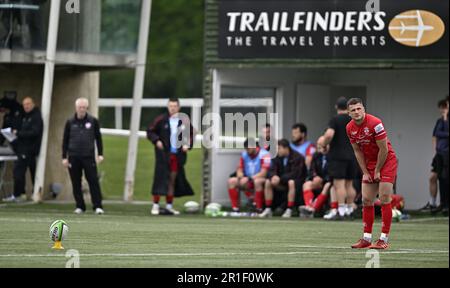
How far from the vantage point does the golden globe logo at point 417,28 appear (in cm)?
2180

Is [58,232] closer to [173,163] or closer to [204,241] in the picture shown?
[204,241]

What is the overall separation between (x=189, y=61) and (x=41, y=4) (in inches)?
1690

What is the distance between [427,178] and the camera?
2377 centimetres

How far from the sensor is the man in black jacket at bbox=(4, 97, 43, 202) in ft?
75.3

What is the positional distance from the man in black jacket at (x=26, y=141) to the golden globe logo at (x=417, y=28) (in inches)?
279

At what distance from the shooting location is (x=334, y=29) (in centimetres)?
2217

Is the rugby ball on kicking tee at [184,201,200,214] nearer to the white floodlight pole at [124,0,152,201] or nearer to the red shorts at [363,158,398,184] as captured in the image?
the white floodlight pole at [124,0,152,201]

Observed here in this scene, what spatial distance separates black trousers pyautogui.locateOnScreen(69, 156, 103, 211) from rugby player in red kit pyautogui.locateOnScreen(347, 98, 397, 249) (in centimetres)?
753

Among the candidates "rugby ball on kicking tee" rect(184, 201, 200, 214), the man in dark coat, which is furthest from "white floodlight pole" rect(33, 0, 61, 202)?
"rugby ball on kicking tee" rect(184, 201, 200, 214)

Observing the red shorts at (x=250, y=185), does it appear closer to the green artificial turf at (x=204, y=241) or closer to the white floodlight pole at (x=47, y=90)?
the green artificial turf at (x=204, y=241)

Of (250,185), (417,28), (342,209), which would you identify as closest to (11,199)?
(250,185)

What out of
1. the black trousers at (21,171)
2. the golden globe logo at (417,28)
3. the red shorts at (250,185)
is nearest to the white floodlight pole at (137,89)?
the black trousers at (21,171)

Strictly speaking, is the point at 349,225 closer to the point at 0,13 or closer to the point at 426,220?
the point at 426,220
